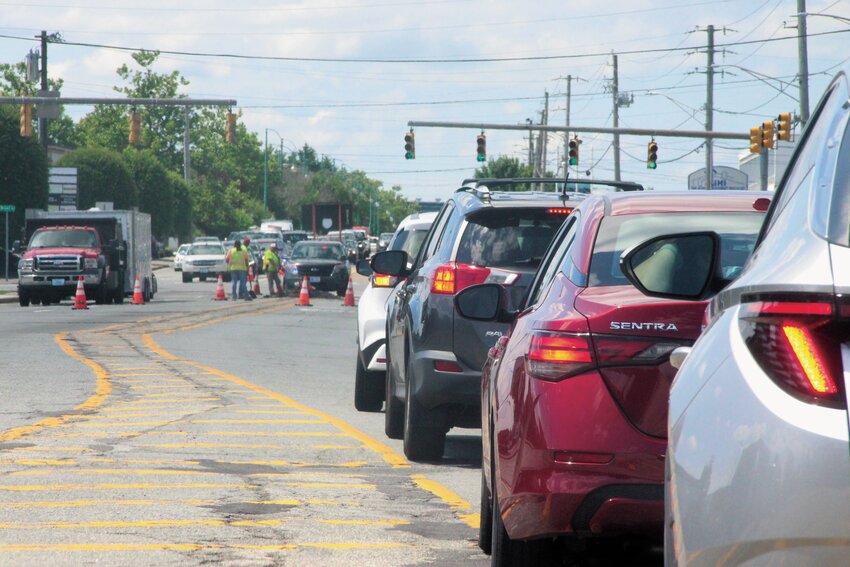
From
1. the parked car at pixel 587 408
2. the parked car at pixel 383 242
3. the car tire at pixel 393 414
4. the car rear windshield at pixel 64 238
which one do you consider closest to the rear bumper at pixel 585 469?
the parked car at pixel 587 408

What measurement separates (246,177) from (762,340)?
158139mm

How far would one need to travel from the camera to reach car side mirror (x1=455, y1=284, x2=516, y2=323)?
6.59 meters

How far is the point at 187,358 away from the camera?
18922mm

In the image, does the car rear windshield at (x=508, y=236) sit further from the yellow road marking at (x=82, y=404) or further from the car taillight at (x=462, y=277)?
the yellow road marking at (x=82, y=404)

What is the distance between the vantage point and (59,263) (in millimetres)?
38281

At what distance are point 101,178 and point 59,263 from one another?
51335mm

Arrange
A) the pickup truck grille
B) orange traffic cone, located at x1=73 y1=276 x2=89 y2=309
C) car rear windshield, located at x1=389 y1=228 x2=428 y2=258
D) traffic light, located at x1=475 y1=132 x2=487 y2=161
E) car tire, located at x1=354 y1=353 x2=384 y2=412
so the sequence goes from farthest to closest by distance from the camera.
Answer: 1. traffic light, located at x1=475 y1=132 x2=487 y2=161
2. the pickup truck grille
3. orange traffic cone, located at x1=73 y1=276 x2=89 y2=309
4. car rear windshield, located at x1=389 y1=228 x2=428 y2=258
5. car tire, located at x1=354 y1=353 x2=384 y2=412

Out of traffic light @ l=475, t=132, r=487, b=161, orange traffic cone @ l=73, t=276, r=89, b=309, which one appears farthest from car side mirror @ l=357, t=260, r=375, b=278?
traffic light @ l=475, t=132, r=487, b=161

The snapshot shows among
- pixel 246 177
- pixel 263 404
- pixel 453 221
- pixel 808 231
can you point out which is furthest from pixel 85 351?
pixel 246 177

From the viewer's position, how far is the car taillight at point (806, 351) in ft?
8.86

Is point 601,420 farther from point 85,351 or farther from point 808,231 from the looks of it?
point 85,351

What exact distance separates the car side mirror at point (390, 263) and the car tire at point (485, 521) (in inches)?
178

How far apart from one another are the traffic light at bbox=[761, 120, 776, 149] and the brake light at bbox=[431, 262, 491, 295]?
3458 cm

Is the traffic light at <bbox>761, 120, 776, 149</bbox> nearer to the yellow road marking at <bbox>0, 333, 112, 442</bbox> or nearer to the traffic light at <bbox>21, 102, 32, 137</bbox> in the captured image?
the traffic light at <bbox>21, 102, 32, 137</bbox>
